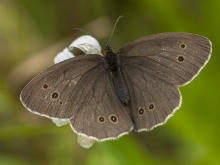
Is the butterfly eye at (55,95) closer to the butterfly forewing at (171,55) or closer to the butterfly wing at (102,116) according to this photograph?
the butterfly wing at (102,116)

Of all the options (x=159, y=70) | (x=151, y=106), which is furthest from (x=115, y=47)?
(x=151, y=106)

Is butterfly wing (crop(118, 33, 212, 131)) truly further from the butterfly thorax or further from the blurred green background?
the blurred green background

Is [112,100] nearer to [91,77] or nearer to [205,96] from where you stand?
[91,77]

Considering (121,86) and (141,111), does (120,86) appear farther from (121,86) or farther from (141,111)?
(141,111)

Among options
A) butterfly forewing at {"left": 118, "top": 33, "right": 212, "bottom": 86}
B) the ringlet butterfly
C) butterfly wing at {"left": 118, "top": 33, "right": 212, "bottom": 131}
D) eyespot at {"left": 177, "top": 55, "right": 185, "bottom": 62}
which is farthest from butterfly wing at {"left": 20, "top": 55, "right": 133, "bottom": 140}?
eyespot at {"left": 177, "top": 55, "right": 185, "bottom": 62}

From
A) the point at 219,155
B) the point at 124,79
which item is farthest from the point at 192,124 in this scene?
the point at 124,79

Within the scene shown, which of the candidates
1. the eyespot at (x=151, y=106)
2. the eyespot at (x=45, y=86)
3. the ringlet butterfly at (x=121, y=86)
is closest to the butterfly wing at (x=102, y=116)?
the ringlet butterfly at (x=121, y=86)
